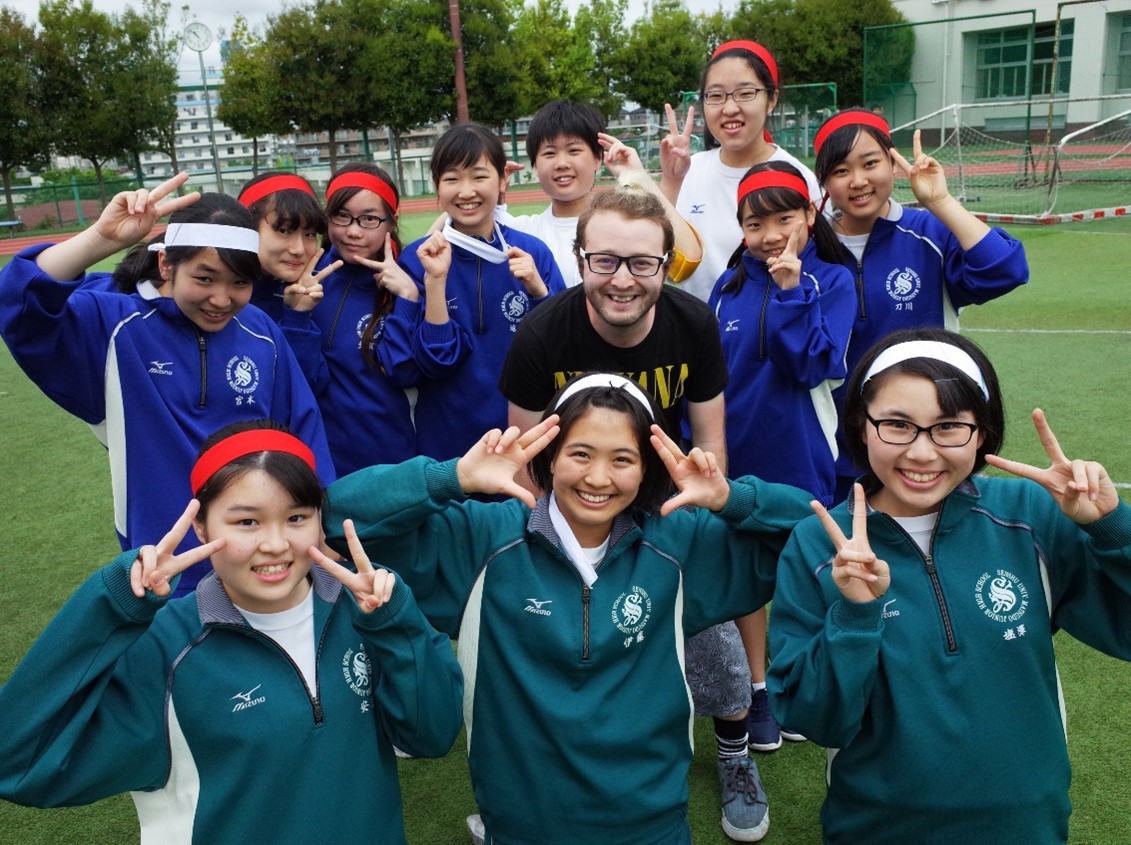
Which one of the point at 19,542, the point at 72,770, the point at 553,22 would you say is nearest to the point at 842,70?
the point at 553,22

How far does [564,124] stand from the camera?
4.04 m

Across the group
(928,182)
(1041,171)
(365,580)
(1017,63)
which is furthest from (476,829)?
(1017,63)

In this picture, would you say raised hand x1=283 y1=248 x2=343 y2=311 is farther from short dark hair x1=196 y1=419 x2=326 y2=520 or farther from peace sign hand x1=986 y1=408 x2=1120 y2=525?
peace sign hand x1=986 y1=408 x2=1120 y2=525

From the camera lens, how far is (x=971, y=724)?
7.07 ft

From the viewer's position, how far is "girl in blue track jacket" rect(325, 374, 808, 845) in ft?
7.77

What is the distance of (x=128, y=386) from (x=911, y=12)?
43.0m

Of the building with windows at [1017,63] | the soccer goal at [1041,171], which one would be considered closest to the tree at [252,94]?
the building with windows at [1017,63]

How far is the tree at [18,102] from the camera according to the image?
2728cm

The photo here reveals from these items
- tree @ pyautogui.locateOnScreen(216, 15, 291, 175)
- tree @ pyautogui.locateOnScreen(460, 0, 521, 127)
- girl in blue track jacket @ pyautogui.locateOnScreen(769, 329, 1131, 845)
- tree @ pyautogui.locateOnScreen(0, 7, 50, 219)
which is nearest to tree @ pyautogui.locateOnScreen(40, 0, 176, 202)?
tree @ pyautogui.locateOnScreen(0, 7, 50, 219)

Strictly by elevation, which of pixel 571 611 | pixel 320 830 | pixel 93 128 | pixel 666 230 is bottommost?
pixel 320 830

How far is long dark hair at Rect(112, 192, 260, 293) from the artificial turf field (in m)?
1.41

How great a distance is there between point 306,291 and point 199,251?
568 mm

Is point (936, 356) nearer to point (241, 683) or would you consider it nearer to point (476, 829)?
point (241, 683)

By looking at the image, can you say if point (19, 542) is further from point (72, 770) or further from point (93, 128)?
point (93, 128)
